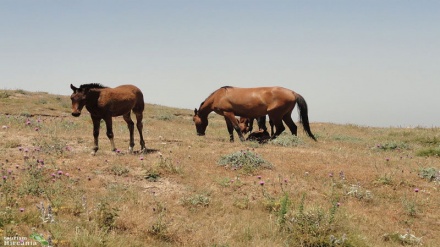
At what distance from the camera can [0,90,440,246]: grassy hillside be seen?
628cm

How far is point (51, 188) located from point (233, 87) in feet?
35.6

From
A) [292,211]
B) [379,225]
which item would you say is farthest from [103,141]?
[379,225]

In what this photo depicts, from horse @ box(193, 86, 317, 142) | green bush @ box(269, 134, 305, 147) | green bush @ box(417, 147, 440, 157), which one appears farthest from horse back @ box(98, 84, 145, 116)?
green bush @ box(417, 147, 440, 157)

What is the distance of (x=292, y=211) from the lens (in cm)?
739

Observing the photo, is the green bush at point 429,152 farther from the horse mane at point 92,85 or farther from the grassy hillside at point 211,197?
the horse mane at point 92,85

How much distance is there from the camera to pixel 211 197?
8.43 metres

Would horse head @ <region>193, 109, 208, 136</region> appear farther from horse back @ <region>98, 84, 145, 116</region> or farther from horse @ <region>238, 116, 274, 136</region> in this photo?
horse back @ <region>98, 84, 145, 116</region>

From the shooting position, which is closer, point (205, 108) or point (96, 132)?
point (96, 132)

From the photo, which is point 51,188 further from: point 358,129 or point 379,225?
point 358,129

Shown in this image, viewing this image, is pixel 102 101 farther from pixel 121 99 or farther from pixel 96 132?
pixel 96 132

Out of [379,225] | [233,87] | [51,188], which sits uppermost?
[233,87]

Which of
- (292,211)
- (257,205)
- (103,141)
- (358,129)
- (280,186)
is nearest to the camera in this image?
(292,211)

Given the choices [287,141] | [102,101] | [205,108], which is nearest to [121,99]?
[102,101]

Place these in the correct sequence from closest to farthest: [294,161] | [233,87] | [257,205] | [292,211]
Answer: [292,211] < [257,205] < [294,161] < [233,87]
